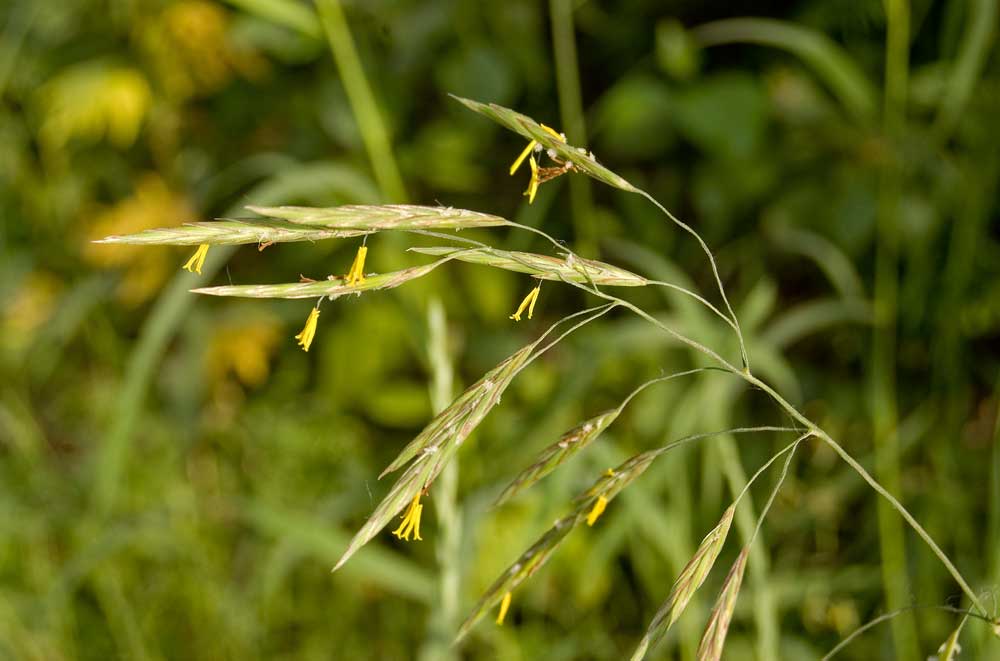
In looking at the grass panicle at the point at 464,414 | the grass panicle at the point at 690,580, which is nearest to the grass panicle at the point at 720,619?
the grass panicle at the point at 690,580

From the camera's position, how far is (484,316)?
1.84m

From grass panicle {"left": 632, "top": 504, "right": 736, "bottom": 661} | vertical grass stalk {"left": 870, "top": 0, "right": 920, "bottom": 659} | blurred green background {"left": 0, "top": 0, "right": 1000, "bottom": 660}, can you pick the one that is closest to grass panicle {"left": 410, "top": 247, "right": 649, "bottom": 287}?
grass panicle {"left": 632, "top": 504, "right": 736, "bottom": 661}

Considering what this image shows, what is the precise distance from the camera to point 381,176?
1.34 meters

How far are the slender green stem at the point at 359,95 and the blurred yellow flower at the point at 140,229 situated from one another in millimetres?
693

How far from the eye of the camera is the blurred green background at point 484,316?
1.32 meters

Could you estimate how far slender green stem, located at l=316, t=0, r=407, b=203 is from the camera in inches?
50.6

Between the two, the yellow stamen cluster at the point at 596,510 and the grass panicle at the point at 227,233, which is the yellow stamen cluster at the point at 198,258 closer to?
the grass panicle at the point at 227,233

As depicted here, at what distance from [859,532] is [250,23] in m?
1.35

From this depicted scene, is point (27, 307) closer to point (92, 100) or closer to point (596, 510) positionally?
point (92, 100)

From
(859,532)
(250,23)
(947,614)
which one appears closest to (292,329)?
(250,23)

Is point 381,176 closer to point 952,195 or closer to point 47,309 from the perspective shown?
point 952,195

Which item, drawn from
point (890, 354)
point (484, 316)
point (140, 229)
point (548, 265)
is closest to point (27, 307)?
point (140, 229)

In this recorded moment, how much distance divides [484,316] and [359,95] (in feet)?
1.94

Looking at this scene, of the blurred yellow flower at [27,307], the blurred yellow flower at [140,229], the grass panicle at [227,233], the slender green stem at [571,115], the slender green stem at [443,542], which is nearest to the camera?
the grass panicle at [227,233]
